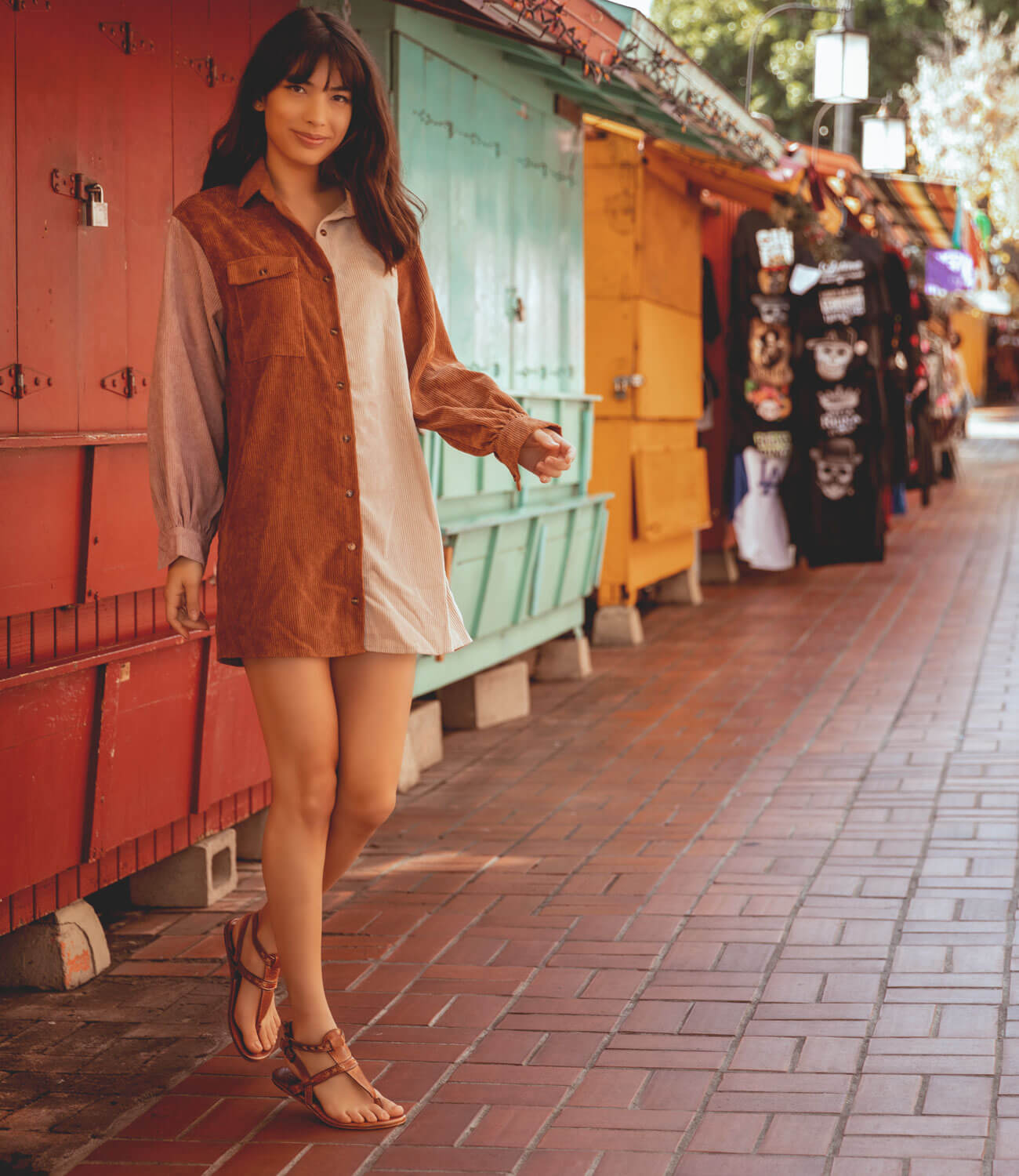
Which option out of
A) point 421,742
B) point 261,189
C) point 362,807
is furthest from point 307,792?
point 421,742

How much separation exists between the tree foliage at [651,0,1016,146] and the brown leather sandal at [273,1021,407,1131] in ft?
82.4

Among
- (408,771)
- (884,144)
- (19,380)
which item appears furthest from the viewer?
(884,144)

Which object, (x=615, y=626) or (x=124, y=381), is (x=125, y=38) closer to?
(x=124, y=381)

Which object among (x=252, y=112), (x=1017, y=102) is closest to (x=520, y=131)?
(x=252, y=112)

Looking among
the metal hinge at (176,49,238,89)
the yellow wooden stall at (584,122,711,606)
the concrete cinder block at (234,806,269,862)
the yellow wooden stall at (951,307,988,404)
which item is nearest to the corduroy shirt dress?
the metal hinge at (176,49,238,89)

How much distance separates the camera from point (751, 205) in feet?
36.9

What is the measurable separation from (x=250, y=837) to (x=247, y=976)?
1988 millimetres

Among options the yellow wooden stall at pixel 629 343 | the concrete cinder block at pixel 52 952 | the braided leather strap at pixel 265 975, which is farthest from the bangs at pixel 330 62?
the yellow wooden stall at pixel 629 343

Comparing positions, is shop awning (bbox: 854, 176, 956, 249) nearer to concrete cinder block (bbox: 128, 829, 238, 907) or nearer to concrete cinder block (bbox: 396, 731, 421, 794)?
concrete cinder block (bbox: 396, 731, 421, 794)

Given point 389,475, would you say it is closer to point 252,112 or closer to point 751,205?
point 252,112

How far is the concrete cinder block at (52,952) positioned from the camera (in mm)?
4215

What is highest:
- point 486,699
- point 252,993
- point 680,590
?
point 680,590

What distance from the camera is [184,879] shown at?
16.2 feet

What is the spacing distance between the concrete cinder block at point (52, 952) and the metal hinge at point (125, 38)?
87.3 inches
